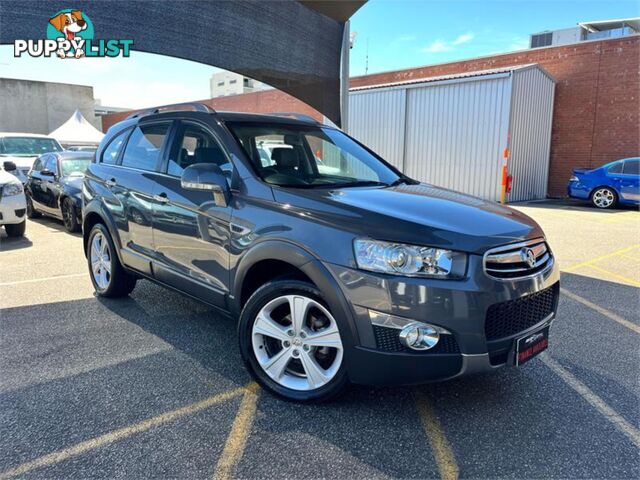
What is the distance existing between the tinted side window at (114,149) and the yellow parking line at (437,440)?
3627mm

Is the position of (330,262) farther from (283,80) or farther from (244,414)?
(283,80)

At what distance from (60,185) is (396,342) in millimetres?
8425

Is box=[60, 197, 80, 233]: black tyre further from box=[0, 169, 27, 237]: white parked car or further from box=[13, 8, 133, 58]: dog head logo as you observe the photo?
box=[13, 8, 133, 58]: dog head logo

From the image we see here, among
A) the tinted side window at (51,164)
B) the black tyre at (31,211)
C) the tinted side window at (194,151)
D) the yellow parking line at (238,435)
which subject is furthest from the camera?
the black tyre at (31,211)

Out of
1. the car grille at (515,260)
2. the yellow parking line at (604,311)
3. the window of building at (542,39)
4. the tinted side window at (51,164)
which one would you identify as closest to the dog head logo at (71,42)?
the tinted side window at (51,164)

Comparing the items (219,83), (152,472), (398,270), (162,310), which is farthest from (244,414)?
(219,83)

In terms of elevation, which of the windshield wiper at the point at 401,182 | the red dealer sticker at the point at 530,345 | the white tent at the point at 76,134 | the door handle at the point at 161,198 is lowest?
the red dealer sticker at the point at 530,345

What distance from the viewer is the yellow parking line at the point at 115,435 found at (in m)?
2.30

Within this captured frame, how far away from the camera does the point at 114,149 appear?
4.78m

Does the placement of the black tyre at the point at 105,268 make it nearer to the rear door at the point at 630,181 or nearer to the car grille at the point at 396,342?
the car grille at the point at 396,342

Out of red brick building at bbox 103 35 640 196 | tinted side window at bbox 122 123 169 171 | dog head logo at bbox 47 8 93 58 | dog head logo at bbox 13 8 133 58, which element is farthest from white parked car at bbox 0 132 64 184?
tinted side window at bbox 122 123 169 171

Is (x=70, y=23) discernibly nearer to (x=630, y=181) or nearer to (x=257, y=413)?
(x=257, y=413)

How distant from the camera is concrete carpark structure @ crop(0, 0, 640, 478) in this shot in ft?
7.67

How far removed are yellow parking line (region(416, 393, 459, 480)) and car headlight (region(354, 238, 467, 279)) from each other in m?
0.90
